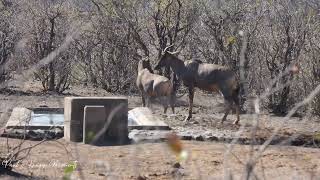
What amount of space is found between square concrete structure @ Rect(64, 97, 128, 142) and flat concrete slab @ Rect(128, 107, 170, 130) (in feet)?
2.03

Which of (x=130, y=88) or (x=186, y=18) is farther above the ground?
A: (x=186, y=18)

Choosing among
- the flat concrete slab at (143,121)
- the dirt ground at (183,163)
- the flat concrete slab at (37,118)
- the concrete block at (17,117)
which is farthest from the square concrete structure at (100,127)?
the concrete block at (17,117)

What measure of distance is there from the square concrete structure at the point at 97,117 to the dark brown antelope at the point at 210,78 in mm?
3301

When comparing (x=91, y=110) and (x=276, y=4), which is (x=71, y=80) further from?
(x=91, y=110)

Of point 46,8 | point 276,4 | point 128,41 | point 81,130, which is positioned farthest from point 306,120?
point 46,8

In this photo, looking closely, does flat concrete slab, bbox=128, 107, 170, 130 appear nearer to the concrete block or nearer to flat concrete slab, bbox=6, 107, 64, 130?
flat concrete slab, bbox=6, 107, 64, 130

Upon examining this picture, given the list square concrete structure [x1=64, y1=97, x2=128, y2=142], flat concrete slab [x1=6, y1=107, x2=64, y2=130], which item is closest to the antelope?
flat concrete slab [x1=6, y1=107, x2=64, y2=130]

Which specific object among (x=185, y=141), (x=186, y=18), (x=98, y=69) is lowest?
(x=185, y=141)

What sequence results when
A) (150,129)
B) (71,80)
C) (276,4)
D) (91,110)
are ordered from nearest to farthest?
(91,110), (150,129), (276,4), (71,80)

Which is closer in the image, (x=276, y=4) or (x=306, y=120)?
(x=306, y=120)

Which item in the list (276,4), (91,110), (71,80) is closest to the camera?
(91,110)

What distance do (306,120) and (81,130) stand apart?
6.37m

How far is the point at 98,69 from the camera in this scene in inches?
894

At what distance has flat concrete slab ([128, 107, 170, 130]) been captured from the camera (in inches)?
502
